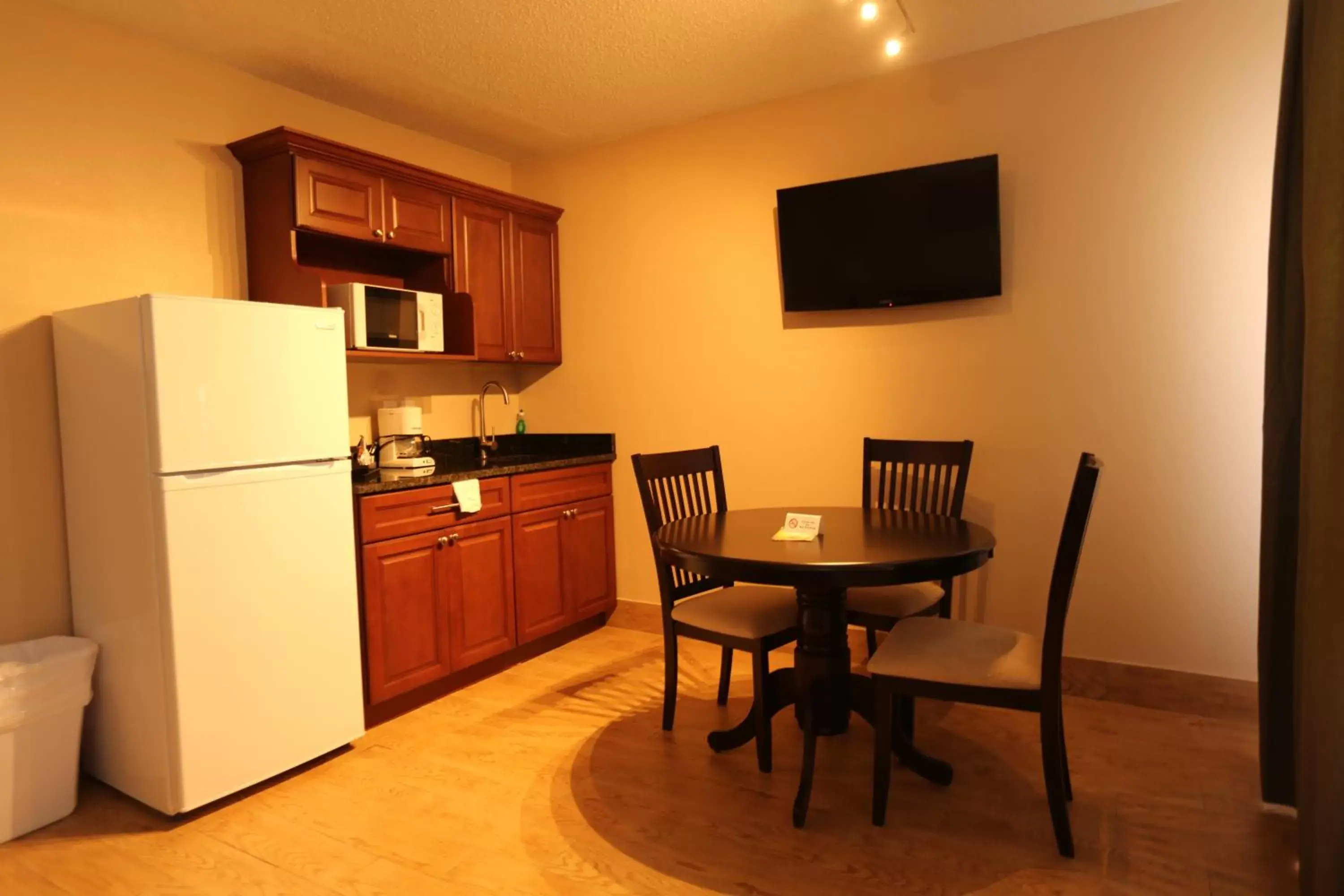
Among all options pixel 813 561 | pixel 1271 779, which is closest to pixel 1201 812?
pixel 1271 779

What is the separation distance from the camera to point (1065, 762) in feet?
7.06

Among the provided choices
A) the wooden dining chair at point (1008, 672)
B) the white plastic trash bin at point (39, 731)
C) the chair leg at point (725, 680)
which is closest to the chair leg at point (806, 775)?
the wooden dining chair at point (1008, 672)

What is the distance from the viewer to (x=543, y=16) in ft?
9.00

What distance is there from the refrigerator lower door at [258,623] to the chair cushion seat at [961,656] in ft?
5.78

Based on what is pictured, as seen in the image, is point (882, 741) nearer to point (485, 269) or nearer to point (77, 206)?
point (485, 269)

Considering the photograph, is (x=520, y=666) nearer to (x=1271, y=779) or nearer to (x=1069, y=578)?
(x=1069, y=578)

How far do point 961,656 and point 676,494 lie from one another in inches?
48.3

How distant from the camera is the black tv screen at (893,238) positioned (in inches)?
121

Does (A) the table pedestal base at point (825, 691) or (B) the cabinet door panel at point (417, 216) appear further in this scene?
(B) the cabinet door panel at point (417, 216)

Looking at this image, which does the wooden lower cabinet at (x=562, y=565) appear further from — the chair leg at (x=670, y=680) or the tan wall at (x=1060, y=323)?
the chair leg at (x=670, y=680)

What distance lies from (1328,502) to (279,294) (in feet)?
10.6

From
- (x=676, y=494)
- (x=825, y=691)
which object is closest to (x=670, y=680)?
(x=825, y=691)

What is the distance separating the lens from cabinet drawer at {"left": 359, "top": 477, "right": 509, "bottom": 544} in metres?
2.87

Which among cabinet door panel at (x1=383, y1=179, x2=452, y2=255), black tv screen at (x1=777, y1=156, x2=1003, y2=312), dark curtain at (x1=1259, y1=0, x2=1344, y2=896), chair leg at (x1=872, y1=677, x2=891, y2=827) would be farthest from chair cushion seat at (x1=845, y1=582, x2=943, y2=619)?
cabinet door panel at (x1=383, y1=179, x2=452, y2=255)
